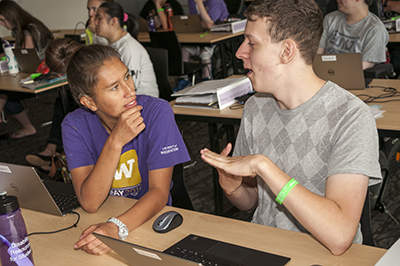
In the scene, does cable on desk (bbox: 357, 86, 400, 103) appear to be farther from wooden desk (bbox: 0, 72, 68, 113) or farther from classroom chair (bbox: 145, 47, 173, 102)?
wooden desk (bbox: 0, 72, 68, 113)

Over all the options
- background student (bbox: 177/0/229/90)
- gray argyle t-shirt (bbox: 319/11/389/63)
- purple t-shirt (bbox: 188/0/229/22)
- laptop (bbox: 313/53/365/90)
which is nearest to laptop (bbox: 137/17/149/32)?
background student (bbox: 177/0/229/90)

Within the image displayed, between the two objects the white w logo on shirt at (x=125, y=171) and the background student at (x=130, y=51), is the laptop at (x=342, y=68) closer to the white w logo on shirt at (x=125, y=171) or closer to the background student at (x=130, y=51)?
the white w logo on shirt at (x=125, y=171)

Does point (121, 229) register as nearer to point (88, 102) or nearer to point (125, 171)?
point (125, 171)

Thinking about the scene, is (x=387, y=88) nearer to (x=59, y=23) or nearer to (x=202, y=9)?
(x=202, y=9)

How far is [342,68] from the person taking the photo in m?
2.16

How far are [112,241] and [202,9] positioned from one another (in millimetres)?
4255

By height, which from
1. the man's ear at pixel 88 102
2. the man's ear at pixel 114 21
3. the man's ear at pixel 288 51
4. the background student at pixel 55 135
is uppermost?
the man's ear at pixel 114 21

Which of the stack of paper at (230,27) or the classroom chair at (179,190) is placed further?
the stack of paper at (230,27)

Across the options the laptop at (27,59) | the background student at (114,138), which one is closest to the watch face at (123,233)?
the background student at (114,138)

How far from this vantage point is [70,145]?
1.52 metres

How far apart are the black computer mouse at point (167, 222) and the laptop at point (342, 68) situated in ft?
4.29

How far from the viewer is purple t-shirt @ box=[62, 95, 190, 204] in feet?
4.84

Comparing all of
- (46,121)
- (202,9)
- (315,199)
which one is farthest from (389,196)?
(46,121)

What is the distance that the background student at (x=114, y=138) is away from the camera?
1.39 meters
